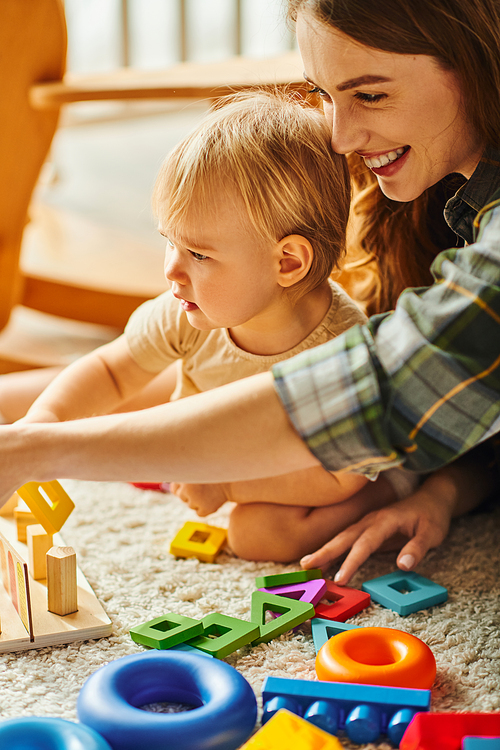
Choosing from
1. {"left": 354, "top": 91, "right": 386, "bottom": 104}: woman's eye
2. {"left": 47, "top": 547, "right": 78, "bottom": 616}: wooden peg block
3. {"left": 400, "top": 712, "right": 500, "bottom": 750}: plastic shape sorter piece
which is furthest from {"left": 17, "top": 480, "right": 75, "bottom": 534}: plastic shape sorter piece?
{"left": 354, "top": 91, "right": 386, "bottom": 104}: woman's eye

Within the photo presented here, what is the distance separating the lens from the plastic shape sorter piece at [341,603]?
75 cm

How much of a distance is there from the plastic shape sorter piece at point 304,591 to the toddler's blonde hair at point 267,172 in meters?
0.35

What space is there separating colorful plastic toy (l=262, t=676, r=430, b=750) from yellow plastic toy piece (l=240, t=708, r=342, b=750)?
5 centimetres

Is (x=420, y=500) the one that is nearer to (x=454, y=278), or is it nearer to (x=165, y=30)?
(x=454, y=278)

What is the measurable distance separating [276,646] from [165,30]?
130 inches

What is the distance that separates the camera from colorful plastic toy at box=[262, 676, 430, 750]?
1.88 ft

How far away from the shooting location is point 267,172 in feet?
2.62

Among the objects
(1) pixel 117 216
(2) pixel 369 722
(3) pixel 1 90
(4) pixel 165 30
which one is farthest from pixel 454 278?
(4) pixel 165 30

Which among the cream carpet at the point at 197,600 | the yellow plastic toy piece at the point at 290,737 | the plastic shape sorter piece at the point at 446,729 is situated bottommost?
the cream carpet at the point at 197,600

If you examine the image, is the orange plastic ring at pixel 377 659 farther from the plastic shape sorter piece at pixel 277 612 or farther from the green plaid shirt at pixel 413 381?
the green plaid shirt at pixel 413 381

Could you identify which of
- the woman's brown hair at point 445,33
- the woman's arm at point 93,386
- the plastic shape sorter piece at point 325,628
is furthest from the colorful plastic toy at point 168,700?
the woman's brown hair at point 445,33

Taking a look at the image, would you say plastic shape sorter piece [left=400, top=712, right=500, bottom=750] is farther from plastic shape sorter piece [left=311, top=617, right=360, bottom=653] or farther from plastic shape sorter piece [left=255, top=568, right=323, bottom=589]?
plastic shape sorter piece [left=255, top=568, right=323, bottom=589]

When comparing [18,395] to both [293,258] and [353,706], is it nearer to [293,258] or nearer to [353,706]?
[293,258]

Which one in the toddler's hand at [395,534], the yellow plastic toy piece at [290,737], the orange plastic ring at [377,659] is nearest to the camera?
the yellow plastic toy piece at [290,737]
